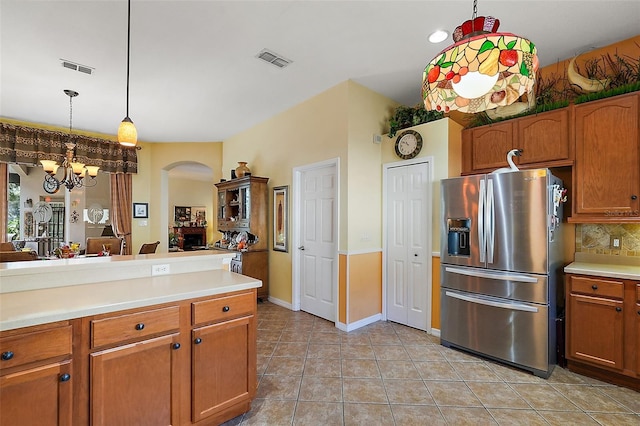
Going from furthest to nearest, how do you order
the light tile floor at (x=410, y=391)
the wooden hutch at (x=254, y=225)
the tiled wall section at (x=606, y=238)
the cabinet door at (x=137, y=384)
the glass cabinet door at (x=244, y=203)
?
the glass cabinet door at (x=244, y=203)
the wooden hutch at (x=254, y=225)
the tiled wall section at (x=606, y=238)
the light tile floor at (x=410, y=391)
the cabinet door at (x=137, y=384)

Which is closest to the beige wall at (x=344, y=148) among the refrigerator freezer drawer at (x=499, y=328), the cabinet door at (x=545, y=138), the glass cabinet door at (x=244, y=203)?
the glass cabinet door at (x=244, y=203)

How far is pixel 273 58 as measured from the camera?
3.07 meters

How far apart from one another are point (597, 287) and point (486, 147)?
→ 1664 millimetres

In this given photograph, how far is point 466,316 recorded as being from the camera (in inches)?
115

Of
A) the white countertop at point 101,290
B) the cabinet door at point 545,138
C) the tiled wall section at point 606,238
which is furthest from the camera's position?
the cabinet door at point 545,138

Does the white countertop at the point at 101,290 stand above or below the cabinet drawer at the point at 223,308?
above

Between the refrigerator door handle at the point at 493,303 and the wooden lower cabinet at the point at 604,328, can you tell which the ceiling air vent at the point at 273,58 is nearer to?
the refrigerator door handle at the point at 493,303

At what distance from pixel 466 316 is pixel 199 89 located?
4.05 meters

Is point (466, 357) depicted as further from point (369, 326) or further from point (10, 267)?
point (10, 267)

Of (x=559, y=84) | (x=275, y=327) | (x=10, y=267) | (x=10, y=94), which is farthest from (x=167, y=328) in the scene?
(x=10, y=94)

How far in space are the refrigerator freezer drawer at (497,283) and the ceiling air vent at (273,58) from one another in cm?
271

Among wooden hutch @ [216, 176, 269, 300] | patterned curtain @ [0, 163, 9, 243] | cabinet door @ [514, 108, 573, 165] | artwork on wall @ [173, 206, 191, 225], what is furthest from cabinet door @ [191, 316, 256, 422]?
artwork on wall @ [173, 206, 191, 225]

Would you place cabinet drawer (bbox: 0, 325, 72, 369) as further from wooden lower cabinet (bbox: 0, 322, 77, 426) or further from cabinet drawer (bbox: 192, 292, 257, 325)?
cabinet drawer (bbox: 192, 292, 257, 325)

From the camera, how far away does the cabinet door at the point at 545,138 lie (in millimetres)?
2805
